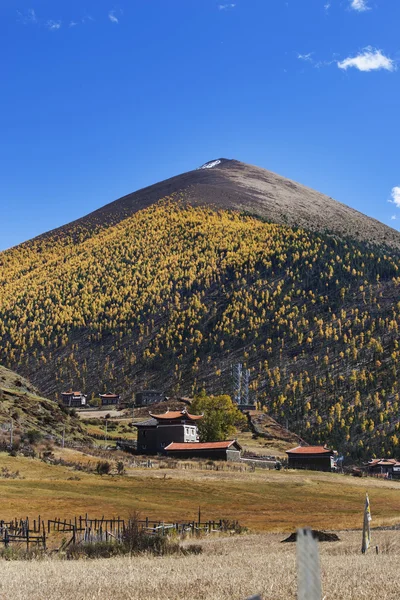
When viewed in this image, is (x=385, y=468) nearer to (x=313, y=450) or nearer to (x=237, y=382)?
(x=313, y=450)

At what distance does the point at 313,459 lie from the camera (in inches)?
4154

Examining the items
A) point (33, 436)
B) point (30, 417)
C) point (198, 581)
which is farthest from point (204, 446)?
point (198, 581)

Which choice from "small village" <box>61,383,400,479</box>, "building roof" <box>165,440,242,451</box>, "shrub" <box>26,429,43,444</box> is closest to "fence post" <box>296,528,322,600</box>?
"shrub" <box>26,429,43,444</box>

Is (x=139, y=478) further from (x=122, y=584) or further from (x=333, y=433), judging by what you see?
(x=333, y=433)

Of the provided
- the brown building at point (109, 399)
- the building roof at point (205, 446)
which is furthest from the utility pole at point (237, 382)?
the building roof at point (205, 446)

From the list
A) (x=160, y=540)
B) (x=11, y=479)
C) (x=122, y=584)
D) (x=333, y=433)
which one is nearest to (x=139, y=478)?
(x=11, y=479)

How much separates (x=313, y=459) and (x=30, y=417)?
45863mm

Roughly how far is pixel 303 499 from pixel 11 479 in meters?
29.1

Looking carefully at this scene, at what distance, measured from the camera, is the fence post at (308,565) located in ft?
9.53

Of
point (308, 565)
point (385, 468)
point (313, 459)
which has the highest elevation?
point (308, 565)

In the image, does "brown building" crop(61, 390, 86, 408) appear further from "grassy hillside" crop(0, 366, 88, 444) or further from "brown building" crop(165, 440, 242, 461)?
"brown building" crop(165, 440, 242, 461)

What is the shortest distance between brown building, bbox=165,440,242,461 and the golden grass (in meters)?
11.1

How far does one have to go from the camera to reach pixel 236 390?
179125 millimetres

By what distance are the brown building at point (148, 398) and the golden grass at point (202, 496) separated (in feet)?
296
